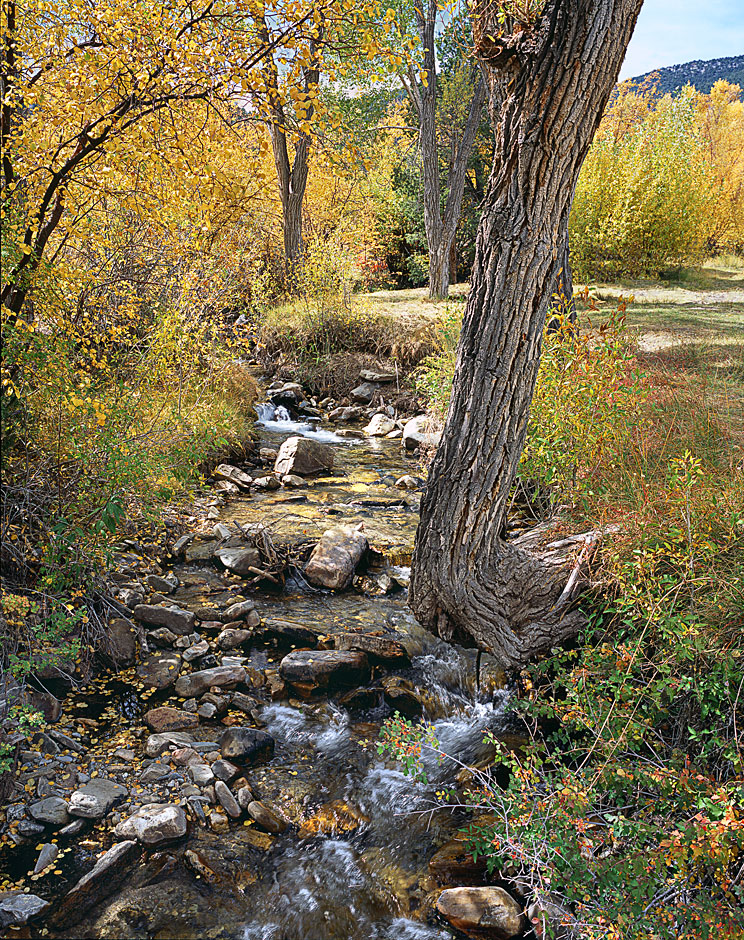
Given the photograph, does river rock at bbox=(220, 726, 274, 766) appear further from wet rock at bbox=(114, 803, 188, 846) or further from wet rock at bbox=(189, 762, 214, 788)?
wet rock at bbox=(114, 803, 188, 846)

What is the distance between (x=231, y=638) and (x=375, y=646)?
2.98ft

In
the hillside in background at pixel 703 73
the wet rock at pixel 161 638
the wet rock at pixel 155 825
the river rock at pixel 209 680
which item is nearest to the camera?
the wet rock at pixel 155 825

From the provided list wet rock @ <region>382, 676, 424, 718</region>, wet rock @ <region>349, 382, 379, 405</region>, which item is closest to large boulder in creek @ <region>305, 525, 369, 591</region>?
wet rock @ <region>382, 676, 424, 718</region>

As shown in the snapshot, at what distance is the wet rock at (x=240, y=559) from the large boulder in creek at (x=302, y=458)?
7.08ft

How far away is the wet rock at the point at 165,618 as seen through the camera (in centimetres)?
423

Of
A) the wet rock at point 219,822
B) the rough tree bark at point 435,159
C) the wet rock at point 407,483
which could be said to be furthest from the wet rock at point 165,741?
the rough tree bark at point 435,159

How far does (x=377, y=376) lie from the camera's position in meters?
10.5

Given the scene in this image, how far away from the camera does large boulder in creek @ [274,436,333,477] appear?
7379mm

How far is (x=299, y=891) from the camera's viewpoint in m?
2.76

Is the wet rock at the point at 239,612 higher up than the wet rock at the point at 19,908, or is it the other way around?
the wet rock at the point at 239,612

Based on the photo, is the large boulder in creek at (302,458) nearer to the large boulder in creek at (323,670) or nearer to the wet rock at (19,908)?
the large boulder in creek at (323,670)

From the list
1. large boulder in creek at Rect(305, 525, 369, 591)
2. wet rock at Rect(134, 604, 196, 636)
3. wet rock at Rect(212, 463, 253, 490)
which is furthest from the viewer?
wet rock at Rect(212, 463, 253, 490)

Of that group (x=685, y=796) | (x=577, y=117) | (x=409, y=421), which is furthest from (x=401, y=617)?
(x=409, y=421)

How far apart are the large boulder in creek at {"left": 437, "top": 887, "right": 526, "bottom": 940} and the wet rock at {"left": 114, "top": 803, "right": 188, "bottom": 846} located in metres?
1.13
